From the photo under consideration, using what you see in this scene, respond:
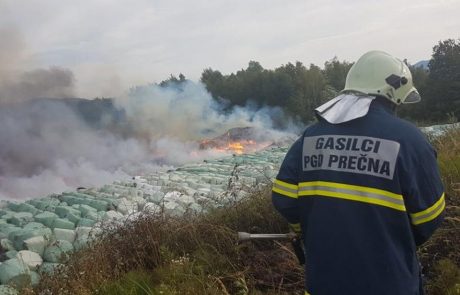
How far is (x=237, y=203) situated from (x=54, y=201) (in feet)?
23.1

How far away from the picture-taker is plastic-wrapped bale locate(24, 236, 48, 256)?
281 inches

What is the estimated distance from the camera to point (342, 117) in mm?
2453

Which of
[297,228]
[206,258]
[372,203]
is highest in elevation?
[372,203]

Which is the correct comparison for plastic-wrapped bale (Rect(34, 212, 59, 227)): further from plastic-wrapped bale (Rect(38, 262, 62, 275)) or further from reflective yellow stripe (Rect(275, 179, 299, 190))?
reflective yellow stripe (Rect(275, 179, 299, 190))

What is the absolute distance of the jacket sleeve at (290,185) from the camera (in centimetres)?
267

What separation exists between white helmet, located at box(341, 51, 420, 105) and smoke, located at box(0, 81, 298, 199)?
1488 centimetres

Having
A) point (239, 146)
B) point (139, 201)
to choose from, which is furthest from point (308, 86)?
point (139, 201)

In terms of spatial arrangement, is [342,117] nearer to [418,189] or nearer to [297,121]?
[418,189]

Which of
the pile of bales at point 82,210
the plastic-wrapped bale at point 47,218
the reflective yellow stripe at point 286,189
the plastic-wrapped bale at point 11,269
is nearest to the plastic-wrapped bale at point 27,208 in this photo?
the pile of bales at point 82,210

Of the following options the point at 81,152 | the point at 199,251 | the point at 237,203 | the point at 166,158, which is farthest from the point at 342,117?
the point at 166,158

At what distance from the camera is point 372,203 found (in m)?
2.31

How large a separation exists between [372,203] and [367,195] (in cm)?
5

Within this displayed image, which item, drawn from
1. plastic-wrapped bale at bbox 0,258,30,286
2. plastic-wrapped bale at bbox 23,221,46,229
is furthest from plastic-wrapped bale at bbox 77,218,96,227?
plastic-wrapped bale at bbox 0,258,30,286

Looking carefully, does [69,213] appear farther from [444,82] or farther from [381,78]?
[444,82]
